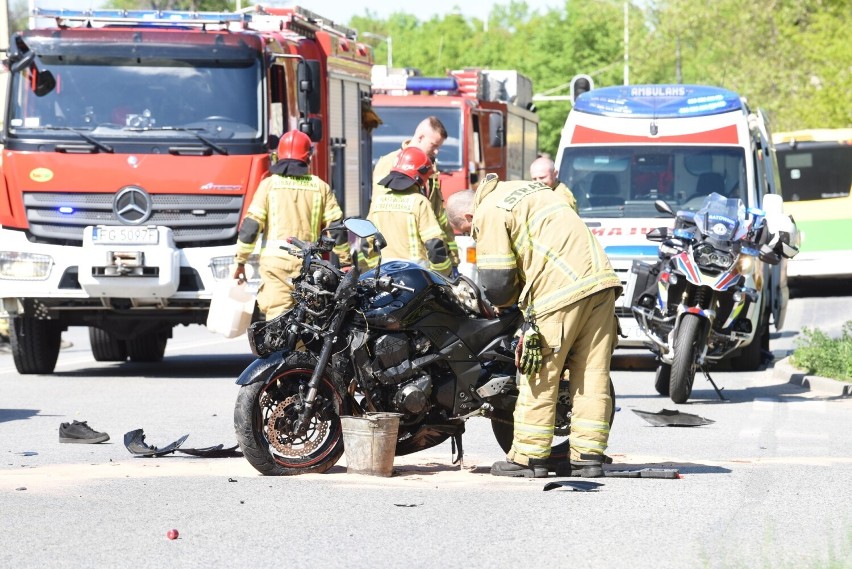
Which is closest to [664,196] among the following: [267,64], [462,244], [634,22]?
[462,244]

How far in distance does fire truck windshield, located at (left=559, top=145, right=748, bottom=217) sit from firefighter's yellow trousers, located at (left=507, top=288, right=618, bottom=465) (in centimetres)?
746

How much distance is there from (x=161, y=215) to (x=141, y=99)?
102 cm

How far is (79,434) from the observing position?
10.1m

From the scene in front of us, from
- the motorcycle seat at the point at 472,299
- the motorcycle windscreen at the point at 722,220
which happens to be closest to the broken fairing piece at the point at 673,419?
the motorcycle windscreen at the point at 722,220

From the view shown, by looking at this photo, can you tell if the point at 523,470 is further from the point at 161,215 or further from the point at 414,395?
the point at 161,215

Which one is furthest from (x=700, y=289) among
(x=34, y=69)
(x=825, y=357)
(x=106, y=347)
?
(x=106, y=347)

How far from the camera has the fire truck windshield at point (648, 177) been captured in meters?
15.9

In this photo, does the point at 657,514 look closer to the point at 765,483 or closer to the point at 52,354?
the point at 765,483

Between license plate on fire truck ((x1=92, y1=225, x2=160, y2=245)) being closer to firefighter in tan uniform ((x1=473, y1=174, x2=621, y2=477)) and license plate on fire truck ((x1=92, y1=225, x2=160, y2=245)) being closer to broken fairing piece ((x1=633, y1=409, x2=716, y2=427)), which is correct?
broken fairing piece ((x1=633, y1=409, x2=716, y2=427))

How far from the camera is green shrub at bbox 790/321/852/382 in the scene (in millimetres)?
13961

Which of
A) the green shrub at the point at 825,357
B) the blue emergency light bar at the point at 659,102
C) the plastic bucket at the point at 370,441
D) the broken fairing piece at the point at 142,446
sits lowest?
the green shrub at the point at 825,357

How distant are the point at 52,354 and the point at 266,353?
23.1 feet

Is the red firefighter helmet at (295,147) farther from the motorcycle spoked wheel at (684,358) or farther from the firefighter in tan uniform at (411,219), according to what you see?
the motorcycle spoked wheel at (684,358)

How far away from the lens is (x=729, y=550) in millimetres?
6457
